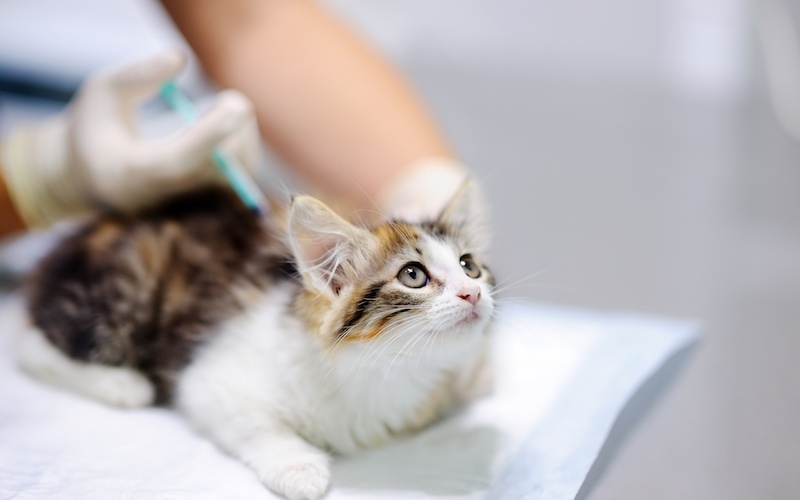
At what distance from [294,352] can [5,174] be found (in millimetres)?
716

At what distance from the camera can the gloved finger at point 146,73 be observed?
4.06 ft

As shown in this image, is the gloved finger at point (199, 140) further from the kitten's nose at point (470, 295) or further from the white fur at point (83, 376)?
the kitten's nose at point (470, 295)

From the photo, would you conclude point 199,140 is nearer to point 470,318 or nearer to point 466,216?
point 466,216

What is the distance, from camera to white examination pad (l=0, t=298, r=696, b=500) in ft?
2.93

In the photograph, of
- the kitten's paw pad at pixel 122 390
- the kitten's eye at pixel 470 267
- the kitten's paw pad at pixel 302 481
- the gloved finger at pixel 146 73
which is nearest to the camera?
the kitten's paw pad at pixel 302 481

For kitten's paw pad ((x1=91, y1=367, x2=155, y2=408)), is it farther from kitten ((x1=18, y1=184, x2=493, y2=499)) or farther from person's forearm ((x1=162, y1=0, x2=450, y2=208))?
person's forearm ((x1=162, y1=0, x2=450, y2=208))

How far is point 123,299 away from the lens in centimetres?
116

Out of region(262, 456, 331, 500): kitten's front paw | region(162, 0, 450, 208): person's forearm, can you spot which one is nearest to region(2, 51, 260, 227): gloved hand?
region(162, 0, 450, 208): person's forearm

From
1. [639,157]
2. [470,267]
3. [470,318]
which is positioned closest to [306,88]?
[470,267]

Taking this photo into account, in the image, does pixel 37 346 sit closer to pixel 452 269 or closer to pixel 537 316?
pixel 452 269

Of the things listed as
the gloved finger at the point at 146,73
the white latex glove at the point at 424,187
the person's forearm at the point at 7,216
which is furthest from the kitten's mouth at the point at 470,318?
the person's forearm at the point at 7,216

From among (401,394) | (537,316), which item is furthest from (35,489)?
(537,316)

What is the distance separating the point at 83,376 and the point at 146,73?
507 mm

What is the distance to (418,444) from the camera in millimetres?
1019
